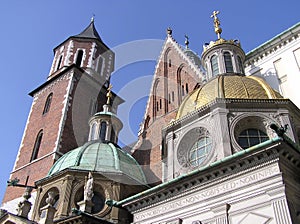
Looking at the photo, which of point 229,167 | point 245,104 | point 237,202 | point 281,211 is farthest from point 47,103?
point 281,211

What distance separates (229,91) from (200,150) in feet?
9.40

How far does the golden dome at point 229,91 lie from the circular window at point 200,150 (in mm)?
1583

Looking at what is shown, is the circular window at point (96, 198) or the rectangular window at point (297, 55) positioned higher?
the rectangular window at point (297, 55)

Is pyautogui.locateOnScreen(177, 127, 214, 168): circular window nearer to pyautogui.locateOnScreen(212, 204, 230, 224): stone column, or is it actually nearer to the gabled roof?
pyautogui.locateOnScreen(212, 204, 230, 224): stone column

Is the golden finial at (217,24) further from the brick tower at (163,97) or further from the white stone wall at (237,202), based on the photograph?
the white stone wall at (237,202)

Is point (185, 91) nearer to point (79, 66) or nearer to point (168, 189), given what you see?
point (79, 66)

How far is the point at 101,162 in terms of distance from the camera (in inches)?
701

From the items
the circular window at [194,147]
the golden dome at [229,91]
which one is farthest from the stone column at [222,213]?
the golden dome at [229,91]

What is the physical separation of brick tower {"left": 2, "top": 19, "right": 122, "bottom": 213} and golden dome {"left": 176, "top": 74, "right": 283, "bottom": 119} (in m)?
10.5

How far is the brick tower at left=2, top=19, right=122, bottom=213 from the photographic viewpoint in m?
22.6

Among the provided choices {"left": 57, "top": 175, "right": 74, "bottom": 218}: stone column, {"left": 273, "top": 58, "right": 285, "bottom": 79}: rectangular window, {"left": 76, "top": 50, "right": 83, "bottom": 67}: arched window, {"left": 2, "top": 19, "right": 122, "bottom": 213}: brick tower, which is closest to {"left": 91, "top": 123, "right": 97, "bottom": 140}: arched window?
{"left": 2, "top": 19, "right": 122, "bottom": 213}: brick tower

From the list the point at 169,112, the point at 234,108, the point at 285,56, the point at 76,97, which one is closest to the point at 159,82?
the point at 169,112

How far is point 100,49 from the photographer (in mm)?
31125

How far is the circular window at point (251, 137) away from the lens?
43.6 feet
